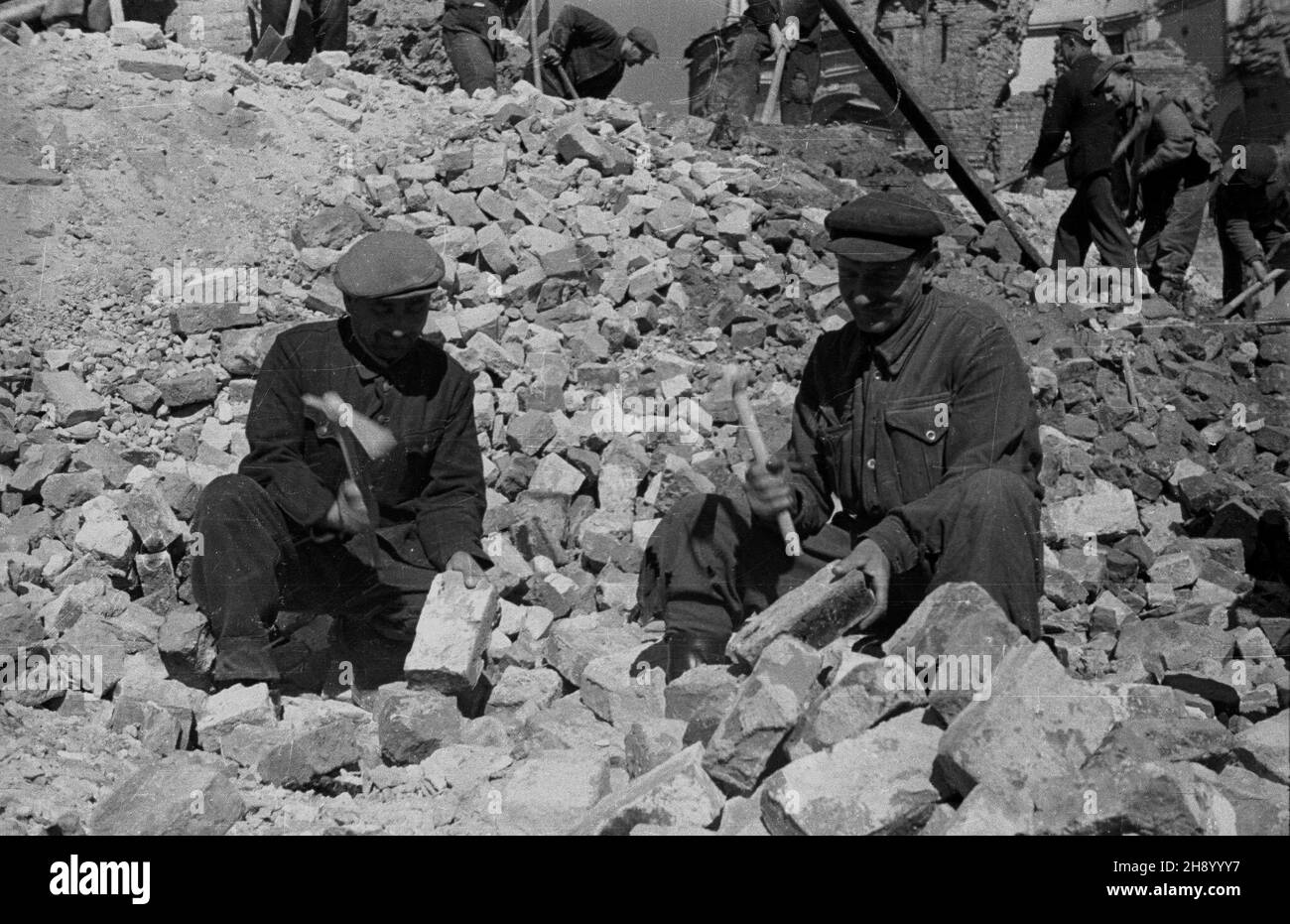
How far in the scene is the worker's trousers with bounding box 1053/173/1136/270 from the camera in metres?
9.26

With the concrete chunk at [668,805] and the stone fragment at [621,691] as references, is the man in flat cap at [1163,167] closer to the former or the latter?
the stone fragment at [621,691]

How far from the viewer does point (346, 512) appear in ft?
15.2

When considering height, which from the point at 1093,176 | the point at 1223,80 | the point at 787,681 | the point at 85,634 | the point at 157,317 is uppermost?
the point at 1223,80

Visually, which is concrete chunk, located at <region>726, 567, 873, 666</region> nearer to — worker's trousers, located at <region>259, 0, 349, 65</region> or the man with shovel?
the man with shovel

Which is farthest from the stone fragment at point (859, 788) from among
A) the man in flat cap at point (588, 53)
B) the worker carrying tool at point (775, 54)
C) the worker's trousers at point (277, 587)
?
the man in flat cap at point (588, 53)

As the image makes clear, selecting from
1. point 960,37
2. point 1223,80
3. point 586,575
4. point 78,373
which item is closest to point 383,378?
point 586,575

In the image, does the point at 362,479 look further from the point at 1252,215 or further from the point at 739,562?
the point at 1252,215

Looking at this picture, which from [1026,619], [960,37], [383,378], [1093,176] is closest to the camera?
[1026,619]

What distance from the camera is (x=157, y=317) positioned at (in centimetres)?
620

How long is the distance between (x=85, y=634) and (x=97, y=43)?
5182mm

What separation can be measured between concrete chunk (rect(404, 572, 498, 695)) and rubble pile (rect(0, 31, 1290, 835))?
1cm

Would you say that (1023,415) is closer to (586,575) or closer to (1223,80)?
(586,575)

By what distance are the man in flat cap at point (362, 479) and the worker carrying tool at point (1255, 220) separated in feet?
22.2

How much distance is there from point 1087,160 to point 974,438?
5.72m
